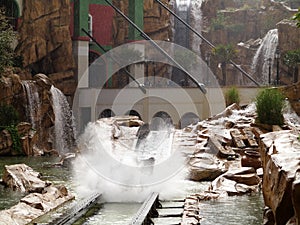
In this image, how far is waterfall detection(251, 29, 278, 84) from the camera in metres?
38.6

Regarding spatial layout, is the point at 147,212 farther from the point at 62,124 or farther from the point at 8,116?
the point at 62,124

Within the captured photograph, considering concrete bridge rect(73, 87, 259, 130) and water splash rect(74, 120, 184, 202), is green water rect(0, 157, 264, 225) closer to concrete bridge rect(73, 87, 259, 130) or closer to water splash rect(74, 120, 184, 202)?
water splash rect(74, 120, 184, 202)

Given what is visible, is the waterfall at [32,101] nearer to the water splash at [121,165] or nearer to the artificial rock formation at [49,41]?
the artificial rock formation at [49,41]

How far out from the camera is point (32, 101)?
2311cm

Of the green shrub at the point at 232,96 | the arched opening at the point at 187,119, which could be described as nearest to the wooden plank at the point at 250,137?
the green shrub at the point at 232,96

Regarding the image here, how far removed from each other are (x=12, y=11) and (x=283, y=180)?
24223 millimetres

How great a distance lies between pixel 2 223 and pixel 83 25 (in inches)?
945

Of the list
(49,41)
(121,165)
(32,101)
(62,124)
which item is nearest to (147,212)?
(121,165)

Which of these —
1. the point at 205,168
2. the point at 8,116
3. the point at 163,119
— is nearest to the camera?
the point at 205,168

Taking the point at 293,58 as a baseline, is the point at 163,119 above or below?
below

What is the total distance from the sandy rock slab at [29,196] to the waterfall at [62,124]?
11057mm

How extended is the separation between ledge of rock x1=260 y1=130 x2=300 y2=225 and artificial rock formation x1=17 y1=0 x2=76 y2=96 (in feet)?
71.1

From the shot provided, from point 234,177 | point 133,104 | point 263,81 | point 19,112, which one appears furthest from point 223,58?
point 234,177

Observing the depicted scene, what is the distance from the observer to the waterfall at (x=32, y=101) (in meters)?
22.9
